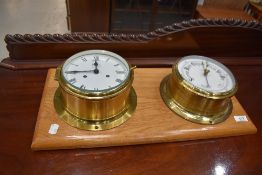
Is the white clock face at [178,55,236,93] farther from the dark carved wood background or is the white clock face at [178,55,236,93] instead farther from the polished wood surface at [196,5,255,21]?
the polished wood surface at [196,5,255,21]

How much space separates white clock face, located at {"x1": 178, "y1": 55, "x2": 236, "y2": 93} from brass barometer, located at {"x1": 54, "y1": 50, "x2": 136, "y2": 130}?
0.56 ft

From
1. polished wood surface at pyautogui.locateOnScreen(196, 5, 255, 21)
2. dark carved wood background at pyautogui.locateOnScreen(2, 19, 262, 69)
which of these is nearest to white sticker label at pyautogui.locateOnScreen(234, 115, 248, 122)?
dark carved wood background at pyautogui.locateOnScreen(2, 19, 262, 69)

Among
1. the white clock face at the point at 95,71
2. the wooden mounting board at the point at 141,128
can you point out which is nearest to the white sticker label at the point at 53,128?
the wooden mounting board at the point at 141,128

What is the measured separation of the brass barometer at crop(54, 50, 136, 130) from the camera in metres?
0.60

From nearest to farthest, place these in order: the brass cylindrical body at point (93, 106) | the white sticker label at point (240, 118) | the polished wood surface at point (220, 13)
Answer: the brass cylindrical body at point (93, 106) < the white sticker label at point (240, 118) < the polished wood surface at point (220, 13)

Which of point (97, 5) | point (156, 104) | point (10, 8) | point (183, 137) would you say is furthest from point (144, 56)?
point (10, 8)

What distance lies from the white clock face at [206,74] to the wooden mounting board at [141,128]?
0.33 feet

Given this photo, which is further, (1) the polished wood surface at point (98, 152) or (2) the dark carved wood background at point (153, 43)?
(2) the dark carved wood background at point (153, 43)

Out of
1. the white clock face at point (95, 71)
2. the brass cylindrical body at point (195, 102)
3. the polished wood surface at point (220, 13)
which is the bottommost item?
the polished wood surface at point (220, 13)

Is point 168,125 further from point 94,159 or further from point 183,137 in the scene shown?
point 94,159

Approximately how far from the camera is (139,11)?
7.70ft

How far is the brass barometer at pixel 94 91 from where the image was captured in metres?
0.60

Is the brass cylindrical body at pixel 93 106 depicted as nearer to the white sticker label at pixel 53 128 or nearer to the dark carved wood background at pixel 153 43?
the white sticker label at pixel 53 128

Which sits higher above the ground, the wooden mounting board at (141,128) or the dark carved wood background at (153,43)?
the dark carved wood background at (153,43)
